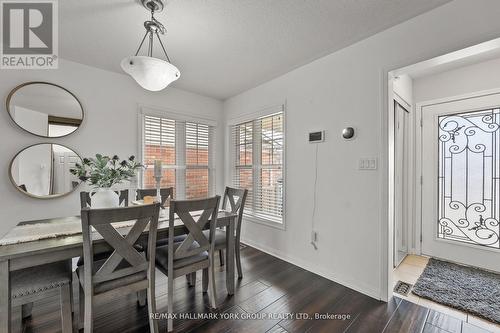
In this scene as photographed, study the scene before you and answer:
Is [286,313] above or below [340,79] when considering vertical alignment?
below

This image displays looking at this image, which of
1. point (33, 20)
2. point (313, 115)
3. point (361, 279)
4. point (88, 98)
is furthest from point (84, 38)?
point (361, 279)

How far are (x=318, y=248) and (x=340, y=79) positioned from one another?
1908 millimetres

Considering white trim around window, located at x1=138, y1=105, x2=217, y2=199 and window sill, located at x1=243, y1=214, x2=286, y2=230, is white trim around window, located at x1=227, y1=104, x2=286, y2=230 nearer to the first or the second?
window sill, located at x1=243, y1=214, x2=286, y2=230

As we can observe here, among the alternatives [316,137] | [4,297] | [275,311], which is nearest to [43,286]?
[4,297]

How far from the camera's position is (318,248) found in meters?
2.55

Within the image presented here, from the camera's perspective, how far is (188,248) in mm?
1793

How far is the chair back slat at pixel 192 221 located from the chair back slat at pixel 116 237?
16 centimetres

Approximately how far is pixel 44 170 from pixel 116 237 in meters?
1.76

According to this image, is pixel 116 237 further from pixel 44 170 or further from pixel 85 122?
pixel 85 122

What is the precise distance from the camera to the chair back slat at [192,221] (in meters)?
1.62

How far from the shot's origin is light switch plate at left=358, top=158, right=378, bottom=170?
2.09 metres

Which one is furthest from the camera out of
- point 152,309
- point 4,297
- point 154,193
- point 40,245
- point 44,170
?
point 154,193

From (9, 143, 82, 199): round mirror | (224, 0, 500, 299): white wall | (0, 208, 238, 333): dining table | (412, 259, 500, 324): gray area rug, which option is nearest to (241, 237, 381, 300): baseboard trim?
(224, 0, 500, 299): white wall

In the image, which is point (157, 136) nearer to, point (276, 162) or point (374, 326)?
point (276, 162)
